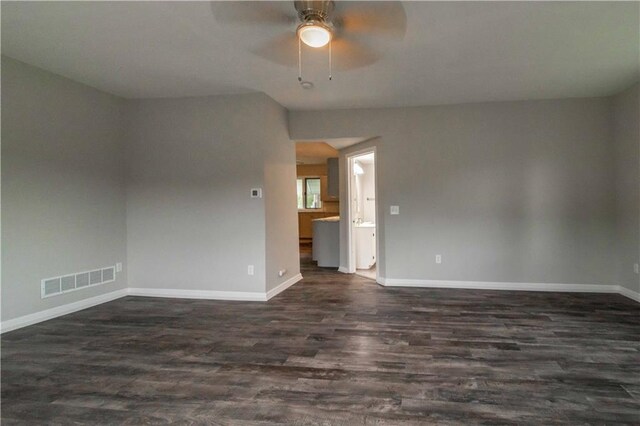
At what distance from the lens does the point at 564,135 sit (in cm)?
466

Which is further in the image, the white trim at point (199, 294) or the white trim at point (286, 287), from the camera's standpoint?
the white trim at point (199, 294)

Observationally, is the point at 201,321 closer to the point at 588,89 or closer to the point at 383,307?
the point at 383,307

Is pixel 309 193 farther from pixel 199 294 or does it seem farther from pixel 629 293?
pixel 629 293

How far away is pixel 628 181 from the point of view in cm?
429

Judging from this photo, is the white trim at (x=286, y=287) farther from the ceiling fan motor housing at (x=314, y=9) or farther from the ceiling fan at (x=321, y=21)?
the ceiling fan motor housing at (x=314, y=9)

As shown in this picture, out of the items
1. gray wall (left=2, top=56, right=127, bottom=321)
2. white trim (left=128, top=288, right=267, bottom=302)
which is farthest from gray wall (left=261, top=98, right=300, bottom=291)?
gray wall (left=2, top=56, right=127, bottom=321)

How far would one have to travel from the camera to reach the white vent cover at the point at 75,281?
3.69m

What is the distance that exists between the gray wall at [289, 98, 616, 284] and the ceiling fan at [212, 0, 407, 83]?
209 cm

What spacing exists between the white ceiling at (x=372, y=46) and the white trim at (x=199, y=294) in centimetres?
251

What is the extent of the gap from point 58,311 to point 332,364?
3167mm

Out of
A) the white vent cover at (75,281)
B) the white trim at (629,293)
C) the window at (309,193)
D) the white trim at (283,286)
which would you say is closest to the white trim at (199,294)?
the white trim at (283,286)

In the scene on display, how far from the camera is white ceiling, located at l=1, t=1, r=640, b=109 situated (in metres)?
2.54

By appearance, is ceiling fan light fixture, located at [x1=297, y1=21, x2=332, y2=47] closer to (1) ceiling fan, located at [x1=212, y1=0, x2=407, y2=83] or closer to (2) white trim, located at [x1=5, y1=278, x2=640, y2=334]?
(1) ceiling fan, located at [x1=212, y1=0, x2=407, y2=83]

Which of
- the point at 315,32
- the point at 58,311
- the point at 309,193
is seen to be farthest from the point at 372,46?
the point at 309,193
